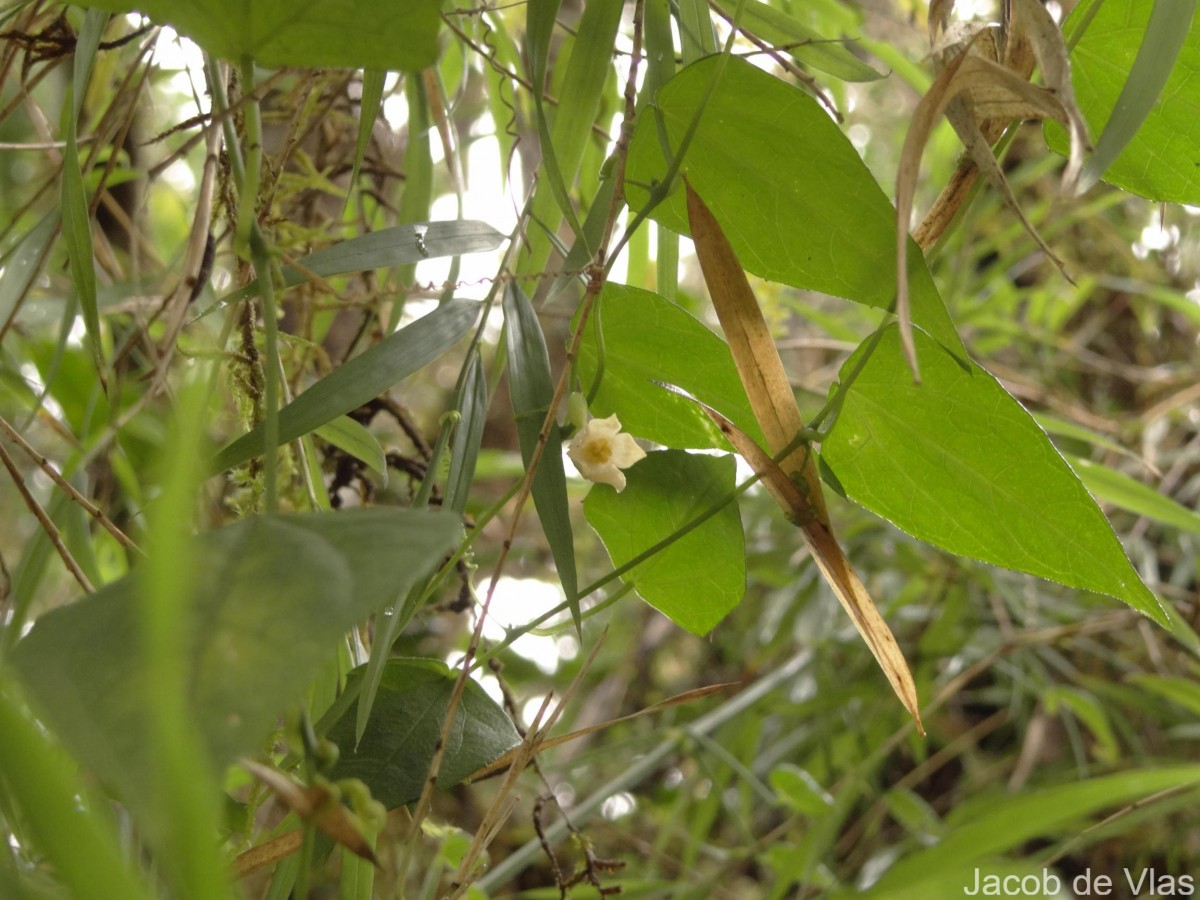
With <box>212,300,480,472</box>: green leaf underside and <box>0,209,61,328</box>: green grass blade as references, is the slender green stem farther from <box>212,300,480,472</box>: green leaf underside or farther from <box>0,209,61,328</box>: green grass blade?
<box>0,209,61,328</box>: green grass blade

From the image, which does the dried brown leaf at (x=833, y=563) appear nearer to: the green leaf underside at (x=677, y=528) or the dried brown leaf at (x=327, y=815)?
the green leaf underside at (x=677, y=528)

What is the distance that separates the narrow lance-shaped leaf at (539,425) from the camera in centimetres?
31

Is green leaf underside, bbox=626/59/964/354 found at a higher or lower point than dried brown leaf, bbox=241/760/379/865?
higher

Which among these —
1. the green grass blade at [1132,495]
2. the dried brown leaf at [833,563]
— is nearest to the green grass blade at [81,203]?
the dried brown leaf at [833,563]

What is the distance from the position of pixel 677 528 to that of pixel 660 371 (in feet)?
0.19

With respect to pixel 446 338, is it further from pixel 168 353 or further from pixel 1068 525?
pixel 1068 525

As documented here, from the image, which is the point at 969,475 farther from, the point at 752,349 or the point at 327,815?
the point at 327,815

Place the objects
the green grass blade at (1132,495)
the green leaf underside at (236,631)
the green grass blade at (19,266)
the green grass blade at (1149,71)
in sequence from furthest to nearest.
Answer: the green grass blade at (1132,495) → the green grass blade at (19,266) → the green grass blade at (1149,71) → the green leaf underside at (236,631)

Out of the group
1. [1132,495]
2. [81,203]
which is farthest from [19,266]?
[1132,495]

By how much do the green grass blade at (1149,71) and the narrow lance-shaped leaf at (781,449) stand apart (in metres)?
0.11

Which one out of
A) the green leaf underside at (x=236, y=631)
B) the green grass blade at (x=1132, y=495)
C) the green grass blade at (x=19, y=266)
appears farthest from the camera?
the green grass blade at (x=1132, y=495)

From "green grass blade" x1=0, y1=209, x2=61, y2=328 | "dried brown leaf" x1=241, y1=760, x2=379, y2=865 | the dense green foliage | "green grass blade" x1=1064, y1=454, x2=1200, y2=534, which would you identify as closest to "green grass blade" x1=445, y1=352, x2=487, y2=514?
the dense green foliage

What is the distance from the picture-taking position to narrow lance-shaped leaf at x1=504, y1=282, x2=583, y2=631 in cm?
31

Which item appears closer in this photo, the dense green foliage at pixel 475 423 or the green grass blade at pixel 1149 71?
the dense green foliage at pixel 475 423
